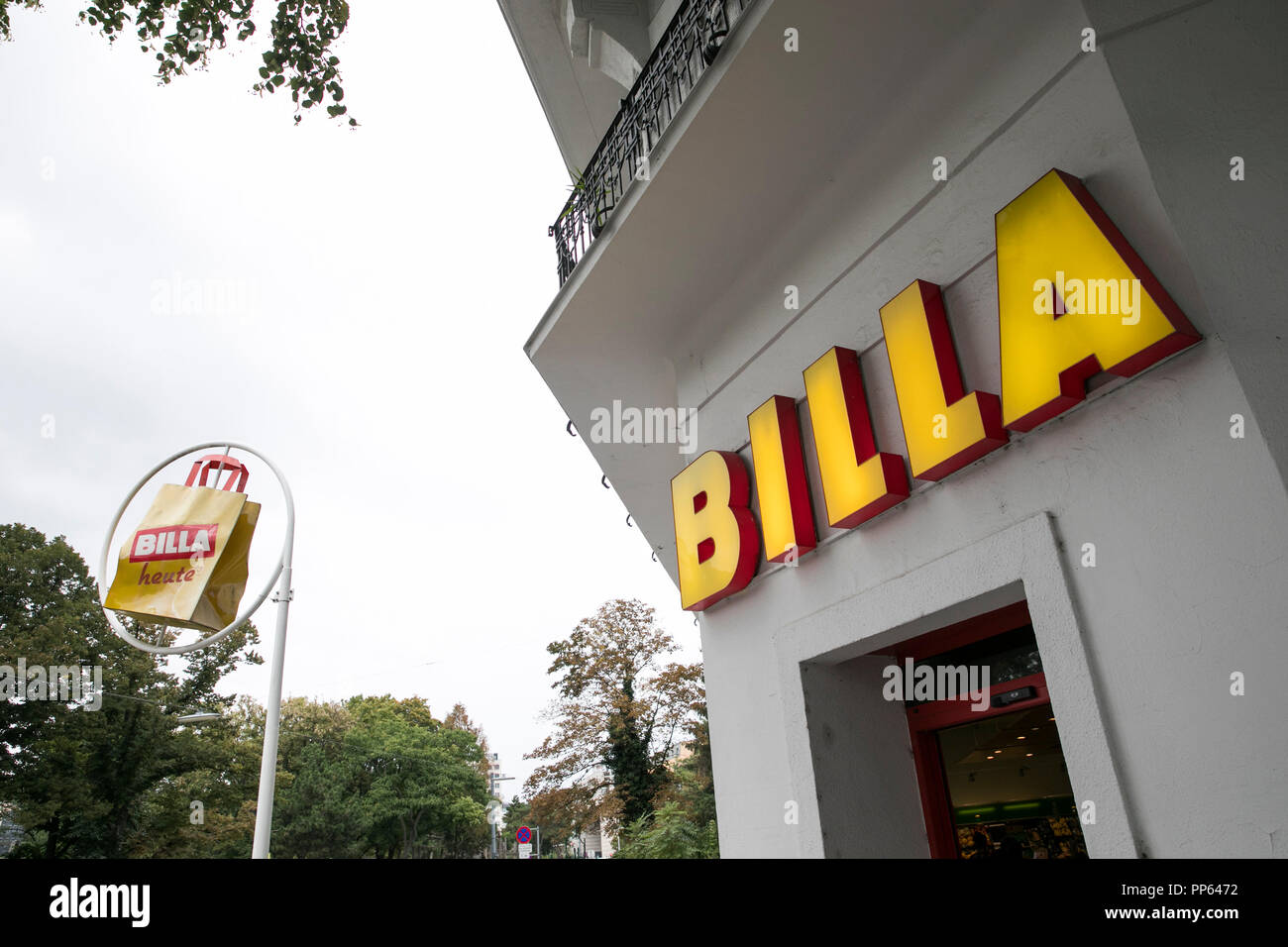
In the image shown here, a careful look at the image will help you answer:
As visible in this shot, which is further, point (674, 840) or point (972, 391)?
point (674, 840)

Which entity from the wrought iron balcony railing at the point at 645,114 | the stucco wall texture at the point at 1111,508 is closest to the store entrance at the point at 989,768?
the stucco wall texture at the point at 1111,508

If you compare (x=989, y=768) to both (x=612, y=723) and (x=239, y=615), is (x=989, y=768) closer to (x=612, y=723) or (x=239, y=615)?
(x=239, y=615)

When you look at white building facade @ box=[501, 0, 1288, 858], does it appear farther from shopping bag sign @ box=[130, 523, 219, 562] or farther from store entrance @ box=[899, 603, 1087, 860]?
shopping bag sign @ box=[130, 523, 219, 562]

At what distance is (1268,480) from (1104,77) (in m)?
2.26

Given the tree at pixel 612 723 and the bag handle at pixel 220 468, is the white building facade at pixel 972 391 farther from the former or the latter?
the tree at pixel 612 723

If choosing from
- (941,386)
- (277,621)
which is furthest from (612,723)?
(941,386)

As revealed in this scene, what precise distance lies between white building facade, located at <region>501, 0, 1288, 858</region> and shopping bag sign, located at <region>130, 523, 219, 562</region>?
6.69 meters

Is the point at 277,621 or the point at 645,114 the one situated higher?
the point at 645,114

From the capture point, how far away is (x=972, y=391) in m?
4.63

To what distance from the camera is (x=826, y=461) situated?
218 inches

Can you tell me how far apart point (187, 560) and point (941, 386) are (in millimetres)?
10637

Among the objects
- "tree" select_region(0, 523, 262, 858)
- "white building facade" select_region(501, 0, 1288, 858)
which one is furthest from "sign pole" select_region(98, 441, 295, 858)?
"tree" select_region(0, 523, 262, 858)

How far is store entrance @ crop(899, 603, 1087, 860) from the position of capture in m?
5.91
